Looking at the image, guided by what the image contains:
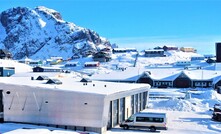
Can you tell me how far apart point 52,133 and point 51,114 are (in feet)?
15.2

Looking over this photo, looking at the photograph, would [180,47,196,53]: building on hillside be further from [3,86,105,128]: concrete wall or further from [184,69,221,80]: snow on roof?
[3,86,105,128]: concrete wall

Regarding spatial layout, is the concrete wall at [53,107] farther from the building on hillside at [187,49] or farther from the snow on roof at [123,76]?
the building on hillside at [187,49]

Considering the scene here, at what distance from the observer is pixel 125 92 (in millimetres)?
36625

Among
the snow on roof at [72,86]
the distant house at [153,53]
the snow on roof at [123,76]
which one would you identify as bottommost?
the snow on roof at [72,86]

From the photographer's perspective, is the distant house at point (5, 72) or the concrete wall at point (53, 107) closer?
the concrete wall at point (53, 107)

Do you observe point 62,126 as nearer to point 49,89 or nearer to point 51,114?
point 51,114

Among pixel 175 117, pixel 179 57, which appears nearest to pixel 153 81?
pixel 175 117

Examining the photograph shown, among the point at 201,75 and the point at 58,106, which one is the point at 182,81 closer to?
the point at 201,75

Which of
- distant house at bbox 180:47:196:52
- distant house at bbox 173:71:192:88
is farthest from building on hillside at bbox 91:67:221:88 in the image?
distant house at bbox 180:47:196:52

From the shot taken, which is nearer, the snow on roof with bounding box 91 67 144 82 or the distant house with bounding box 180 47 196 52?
the snow on roof with bounding box 91 67 144 82

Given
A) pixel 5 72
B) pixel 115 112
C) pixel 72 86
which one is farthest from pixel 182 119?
pixel 5 72

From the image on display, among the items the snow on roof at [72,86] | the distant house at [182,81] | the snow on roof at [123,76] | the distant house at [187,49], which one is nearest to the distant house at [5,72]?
the snow on roof at [123,76]

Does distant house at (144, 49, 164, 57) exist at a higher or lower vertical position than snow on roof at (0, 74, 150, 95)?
higher

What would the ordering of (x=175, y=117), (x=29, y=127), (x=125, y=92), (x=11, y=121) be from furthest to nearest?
(x=175, y=117) → (x=125, y=92) → (x=11, y=121) → (x=29, y=127)
